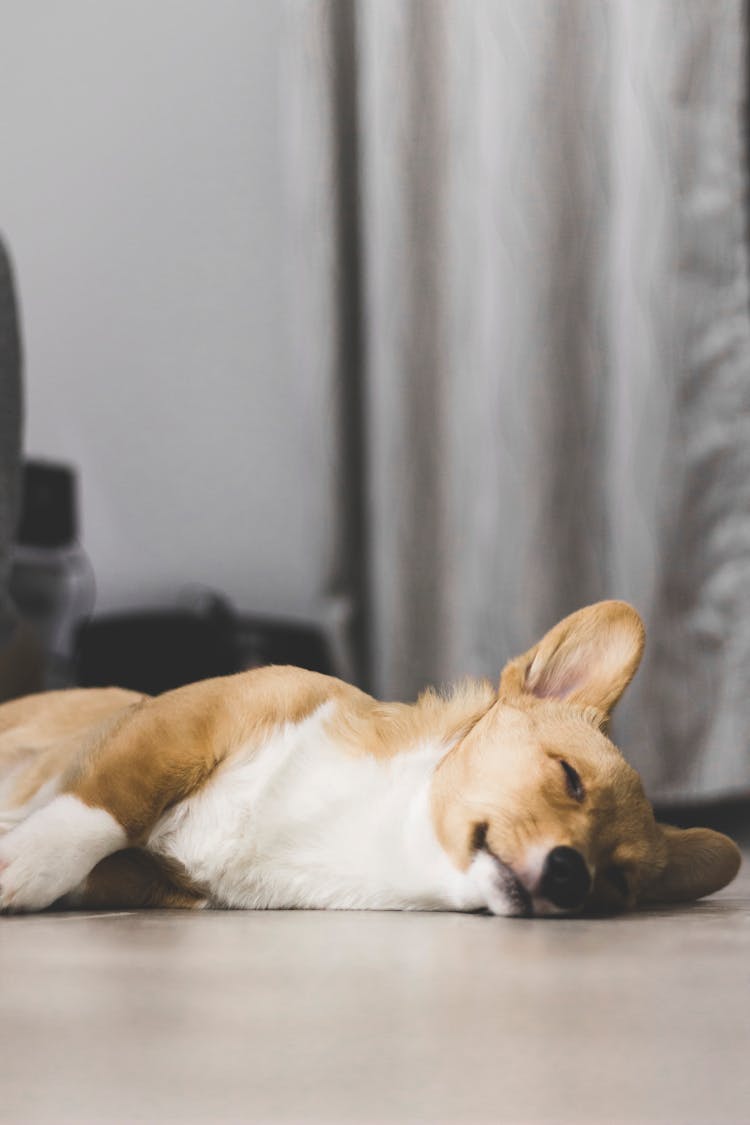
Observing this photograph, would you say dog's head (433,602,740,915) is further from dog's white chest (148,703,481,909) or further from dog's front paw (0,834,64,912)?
dog's front paw (0,834,64,912)

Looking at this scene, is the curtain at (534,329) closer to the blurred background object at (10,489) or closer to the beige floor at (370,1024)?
the blurred background object at (10,489)

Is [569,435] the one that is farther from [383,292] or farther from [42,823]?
[42,823]

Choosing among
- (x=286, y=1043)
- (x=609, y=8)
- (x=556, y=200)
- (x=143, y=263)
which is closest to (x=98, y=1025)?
(x=286, y=1043)

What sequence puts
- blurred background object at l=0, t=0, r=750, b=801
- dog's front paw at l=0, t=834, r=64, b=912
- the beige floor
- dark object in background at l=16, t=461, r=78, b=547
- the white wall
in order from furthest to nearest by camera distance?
the white wall, dark object in background at l=16, t=461, r=78, b=547, blurred background object at l=0, t=0, r=750, b=801, dog's front paw at l=0, t=834, r=64, b=912, the beige floor

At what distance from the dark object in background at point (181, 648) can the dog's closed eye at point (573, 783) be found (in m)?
1.12

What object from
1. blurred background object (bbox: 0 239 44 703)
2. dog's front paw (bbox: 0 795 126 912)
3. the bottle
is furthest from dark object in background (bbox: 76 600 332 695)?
dog's front paw (bbox: 0 795 126 912)

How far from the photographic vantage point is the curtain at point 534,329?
1.70 metres

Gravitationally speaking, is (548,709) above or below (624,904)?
above

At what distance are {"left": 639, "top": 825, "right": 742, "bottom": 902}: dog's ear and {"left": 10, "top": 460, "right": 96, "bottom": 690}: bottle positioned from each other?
1429mm

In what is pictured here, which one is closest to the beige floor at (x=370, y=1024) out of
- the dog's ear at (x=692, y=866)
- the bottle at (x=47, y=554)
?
the dog's ear at (x=692, y=866)

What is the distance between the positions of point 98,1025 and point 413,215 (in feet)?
5.42

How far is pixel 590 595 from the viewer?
1.77 meters

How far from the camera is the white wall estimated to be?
8.23 ft

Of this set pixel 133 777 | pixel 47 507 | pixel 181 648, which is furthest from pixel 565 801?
pixel 47 507
